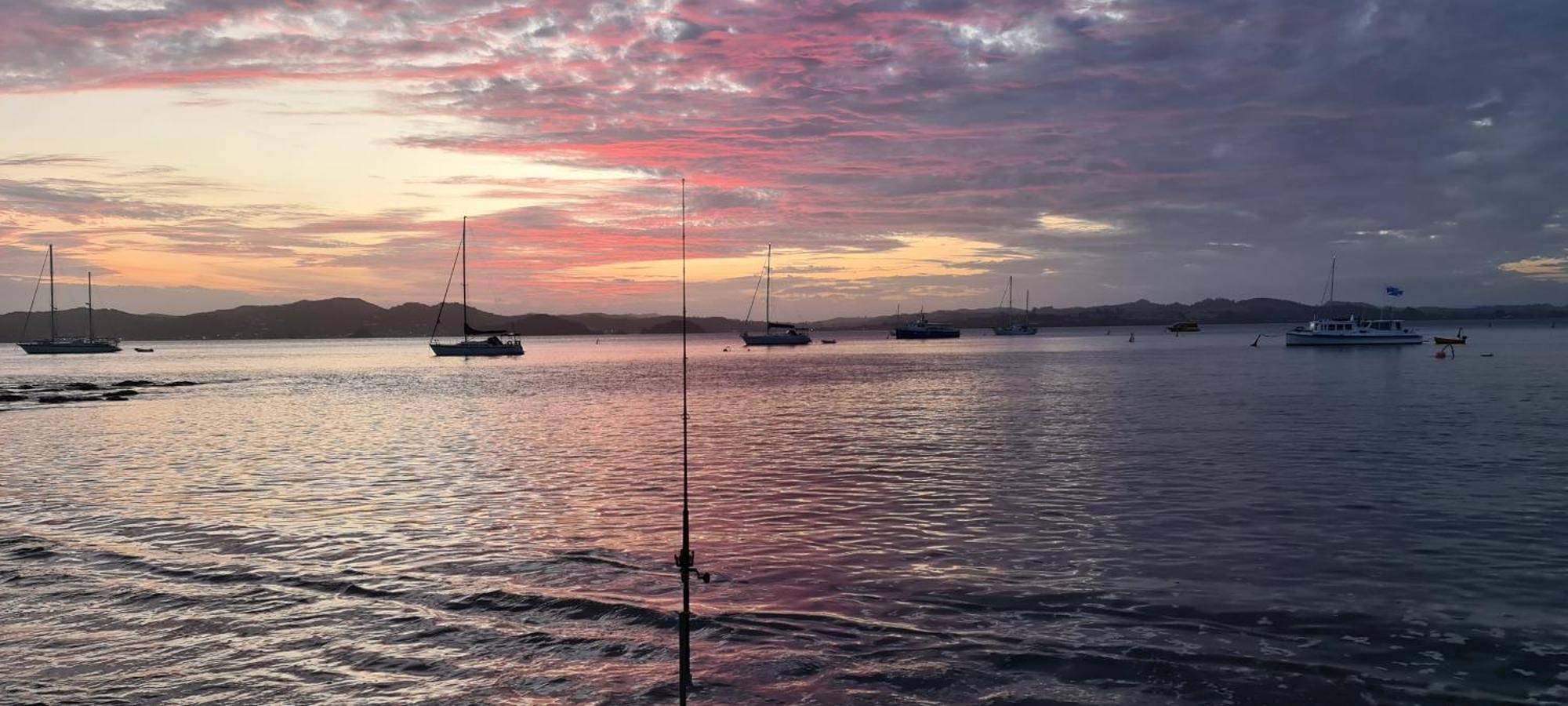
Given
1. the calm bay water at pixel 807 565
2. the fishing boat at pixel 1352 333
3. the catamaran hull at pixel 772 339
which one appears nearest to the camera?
the calm bay water at pixel 807 565

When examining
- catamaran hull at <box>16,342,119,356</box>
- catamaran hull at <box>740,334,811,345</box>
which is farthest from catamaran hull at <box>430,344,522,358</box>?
catamaran hull at <box>16,342,119,356</box>

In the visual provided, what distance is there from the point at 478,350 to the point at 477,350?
0.39 feet

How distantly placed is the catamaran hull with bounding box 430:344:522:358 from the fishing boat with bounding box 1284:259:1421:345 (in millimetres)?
116217

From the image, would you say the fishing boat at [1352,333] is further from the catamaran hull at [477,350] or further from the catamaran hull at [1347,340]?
the catamaran hull at [477,350]

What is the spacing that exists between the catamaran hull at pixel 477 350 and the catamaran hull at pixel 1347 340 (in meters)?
116

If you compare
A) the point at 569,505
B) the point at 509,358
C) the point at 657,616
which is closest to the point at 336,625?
the point at 657,616

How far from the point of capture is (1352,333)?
123125 mm

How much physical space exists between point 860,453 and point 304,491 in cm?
1591

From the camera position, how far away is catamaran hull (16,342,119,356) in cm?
15138

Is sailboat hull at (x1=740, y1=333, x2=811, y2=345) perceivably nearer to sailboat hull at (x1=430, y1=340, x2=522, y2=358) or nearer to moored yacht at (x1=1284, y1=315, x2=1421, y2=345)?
sailboat hull at (x1=430, y1=340, x2=522, y2=358)

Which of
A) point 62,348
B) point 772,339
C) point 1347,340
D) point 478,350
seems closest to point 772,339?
point 772,339

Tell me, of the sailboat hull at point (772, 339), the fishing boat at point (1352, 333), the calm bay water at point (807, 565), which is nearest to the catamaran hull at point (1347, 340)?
the fishing boat at point (1352, 333)

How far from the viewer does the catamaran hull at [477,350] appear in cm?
13500

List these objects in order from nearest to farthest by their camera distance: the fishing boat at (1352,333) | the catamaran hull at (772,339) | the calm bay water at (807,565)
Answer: the calm bay water at (807,565), the fishing boat at (1352,333), the catamaran hull at (772,339)
